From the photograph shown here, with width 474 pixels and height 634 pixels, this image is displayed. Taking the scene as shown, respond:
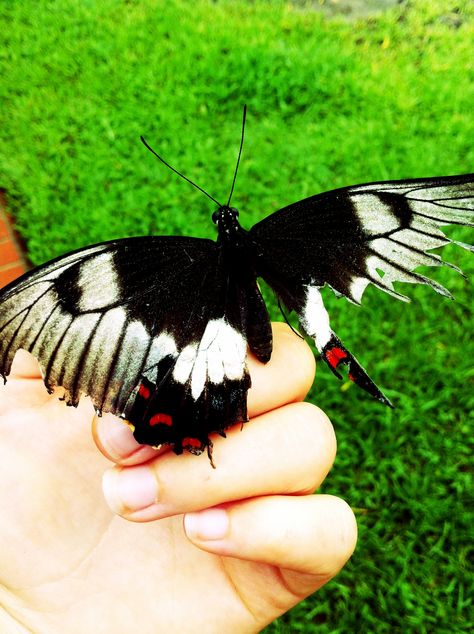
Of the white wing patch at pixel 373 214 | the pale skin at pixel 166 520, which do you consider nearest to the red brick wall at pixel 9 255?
the pale skin at pixel 166 520

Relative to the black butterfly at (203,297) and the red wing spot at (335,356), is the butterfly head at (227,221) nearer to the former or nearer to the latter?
the black butterfly at (203,297)

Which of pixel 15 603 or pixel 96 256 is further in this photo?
pixel 15 603

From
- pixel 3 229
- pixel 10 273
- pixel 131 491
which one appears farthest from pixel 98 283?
pixel 3 229

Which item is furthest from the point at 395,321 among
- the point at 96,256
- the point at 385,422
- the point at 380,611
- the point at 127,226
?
the point at 96,256

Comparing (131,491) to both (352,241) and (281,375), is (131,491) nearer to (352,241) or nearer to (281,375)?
(281,375)

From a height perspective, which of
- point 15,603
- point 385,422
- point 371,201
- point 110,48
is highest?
point 110,48

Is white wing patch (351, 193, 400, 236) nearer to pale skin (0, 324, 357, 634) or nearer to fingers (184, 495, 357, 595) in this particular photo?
pale skin (0, 324, 357, 634)

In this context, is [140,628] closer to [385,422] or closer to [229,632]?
[229,632]
